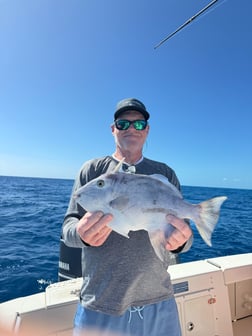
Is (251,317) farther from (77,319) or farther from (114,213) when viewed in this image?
(114,213)

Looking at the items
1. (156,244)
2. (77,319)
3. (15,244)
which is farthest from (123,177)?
(15,244)

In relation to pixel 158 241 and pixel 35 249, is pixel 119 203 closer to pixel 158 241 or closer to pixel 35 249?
pixel 158 241

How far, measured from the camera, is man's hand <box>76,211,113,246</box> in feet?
4.24

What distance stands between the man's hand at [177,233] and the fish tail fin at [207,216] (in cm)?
8

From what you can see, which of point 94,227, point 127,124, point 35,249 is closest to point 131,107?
point 127,124

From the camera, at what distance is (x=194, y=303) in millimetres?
2666

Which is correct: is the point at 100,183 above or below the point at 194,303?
above

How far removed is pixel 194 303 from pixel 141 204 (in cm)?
198

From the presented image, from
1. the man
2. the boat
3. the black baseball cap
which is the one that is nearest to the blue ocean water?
the boat

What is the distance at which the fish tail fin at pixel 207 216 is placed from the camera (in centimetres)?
141

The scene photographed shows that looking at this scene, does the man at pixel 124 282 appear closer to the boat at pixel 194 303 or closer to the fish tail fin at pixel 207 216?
the fish tail fin at pixel 207 216

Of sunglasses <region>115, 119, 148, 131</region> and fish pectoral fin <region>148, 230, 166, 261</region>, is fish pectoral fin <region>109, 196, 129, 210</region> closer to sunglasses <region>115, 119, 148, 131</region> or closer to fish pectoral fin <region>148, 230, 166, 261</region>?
fish pectoral fin <region>148, 230, 166, 261</region>

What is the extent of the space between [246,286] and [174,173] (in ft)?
7.95

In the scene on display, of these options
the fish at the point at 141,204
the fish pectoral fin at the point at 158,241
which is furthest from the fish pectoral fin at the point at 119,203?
the fish pectoral fin at the point at 158,241
